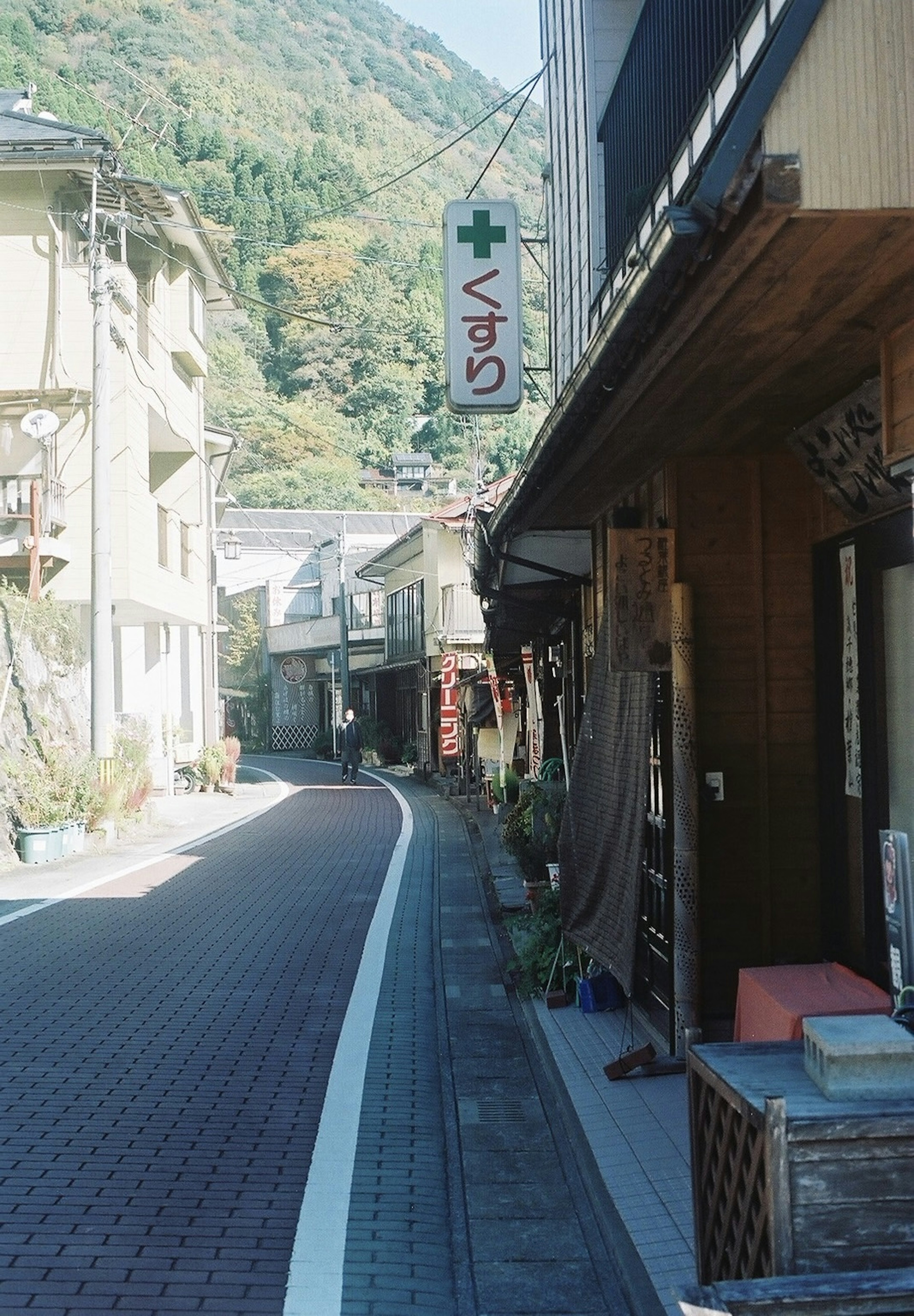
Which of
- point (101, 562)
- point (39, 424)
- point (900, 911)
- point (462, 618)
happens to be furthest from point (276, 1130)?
point (462, 618)

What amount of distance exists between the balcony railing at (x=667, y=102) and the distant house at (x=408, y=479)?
71155 mm

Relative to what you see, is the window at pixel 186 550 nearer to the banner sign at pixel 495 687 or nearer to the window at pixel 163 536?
the window at pixel 163 536

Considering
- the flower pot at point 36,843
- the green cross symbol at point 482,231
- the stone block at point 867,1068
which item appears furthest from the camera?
the flower pot at point 36,843

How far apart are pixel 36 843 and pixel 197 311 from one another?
18.0m

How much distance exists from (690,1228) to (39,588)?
20.4m

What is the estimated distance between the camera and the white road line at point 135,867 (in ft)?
43.7

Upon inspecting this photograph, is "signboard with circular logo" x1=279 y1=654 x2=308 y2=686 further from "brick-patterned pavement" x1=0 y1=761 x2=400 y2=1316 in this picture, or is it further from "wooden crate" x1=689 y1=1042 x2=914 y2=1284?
"wooden crate" x1=689 y1=1042 x2=914 y2=1284

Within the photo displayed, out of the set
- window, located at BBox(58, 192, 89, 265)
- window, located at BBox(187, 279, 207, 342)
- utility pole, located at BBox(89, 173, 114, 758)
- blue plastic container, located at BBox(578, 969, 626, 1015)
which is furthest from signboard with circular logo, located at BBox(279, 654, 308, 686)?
blue plastic container, located at BBox(578, 969, 626, 1015)

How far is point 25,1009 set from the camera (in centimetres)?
875

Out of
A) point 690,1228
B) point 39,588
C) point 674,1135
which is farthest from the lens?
point 39,588

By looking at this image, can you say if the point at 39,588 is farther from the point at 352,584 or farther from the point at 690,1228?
the point at 352,584

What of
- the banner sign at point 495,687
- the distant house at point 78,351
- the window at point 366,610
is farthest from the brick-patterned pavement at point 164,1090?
the window at point 366,610

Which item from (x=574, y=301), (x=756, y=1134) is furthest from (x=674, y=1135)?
(x=574, y=301)

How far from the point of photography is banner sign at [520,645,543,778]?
17734 mm
